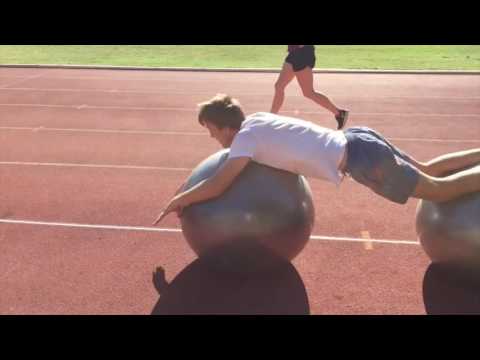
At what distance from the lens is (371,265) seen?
459 cm

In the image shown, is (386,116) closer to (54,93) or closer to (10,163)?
(10,163)

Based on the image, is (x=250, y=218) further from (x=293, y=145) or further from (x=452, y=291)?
(x=452, y=291)

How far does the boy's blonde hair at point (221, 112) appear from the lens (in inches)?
157

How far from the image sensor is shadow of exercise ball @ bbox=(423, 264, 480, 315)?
12.6 feet

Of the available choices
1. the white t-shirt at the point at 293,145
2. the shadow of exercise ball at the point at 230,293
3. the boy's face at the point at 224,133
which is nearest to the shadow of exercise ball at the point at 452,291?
the shadow of exercise ball at the point at 230,293

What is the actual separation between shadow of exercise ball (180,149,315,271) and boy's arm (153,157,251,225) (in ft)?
0.26

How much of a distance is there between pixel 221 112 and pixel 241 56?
17.8 meters

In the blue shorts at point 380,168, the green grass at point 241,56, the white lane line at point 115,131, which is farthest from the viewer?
the green grass at point 241,56

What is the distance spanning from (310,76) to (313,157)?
17.5 feet

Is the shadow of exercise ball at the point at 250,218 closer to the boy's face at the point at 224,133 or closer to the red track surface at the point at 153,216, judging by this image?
the boy's face at the point at 224,133

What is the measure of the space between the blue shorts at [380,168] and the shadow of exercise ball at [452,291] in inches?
33.1

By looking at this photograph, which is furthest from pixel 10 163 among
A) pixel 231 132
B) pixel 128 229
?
pixel 231 132

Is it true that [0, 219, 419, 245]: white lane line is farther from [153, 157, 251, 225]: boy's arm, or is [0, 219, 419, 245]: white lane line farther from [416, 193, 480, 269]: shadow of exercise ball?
[153, 157, 251, 225]: boy's arm

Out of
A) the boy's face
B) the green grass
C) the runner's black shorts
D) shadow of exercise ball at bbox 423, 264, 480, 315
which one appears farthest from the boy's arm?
the green grass
